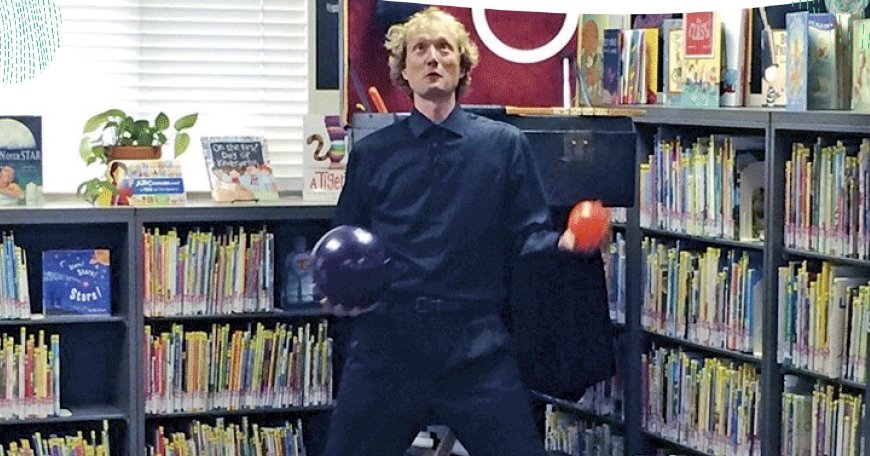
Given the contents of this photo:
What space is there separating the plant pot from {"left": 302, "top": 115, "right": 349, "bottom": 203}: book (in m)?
0.53

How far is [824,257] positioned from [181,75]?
264 cm

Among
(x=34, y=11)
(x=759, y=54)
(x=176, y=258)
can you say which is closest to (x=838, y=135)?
(x=759, y=54)

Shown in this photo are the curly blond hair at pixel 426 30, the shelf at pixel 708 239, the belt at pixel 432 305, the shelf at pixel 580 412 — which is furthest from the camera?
the shelf at pixel 580 412

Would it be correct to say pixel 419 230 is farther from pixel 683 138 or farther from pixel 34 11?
pixel 34 11

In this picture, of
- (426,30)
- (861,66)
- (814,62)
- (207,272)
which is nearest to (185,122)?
(207,272)

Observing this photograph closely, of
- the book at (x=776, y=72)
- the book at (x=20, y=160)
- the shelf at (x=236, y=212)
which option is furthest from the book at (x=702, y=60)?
the book at (x=20, y=160)

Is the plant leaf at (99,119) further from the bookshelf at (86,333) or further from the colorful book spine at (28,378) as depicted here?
the colorful book spine at (28,378)

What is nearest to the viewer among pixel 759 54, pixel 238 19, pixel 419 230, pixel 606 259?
pixel 419 230

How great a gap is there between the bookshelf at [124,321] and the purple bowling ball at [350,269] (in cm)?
115

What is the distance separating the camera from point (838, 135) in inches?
172

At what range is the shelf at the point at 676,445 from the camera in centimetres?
491

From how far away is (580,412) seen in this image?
545cm

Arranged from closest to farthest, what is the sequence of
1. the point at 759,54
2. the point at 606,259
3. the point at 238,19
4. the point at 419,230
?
the point at 419,230, the point at 759,54, the point at 606,259, the point at 238,19

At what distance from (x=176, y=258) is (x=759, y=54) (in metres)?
2.06
